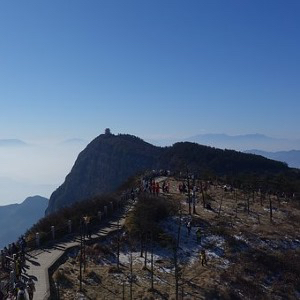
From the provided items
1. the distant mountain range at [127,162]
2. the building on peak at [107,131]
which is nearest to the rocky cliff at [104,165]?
the distant mountain range at [127,162]

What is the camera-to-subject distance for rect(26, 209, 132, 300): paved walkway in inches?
942

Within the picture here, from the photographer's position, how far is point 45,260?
2900 centimetres

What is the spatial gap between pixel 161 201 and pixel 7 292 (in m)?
21.4

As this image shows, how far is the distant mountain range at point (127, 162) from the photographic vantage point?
128 metres

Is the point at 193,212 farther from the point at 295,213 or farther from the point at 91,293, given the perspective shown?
the point at 91,293

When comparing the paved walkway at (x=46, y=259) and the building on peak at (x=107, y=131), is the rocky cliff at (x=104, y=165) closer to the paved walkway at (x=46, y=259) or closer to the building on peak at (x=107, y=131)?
the building on peak at (x=107, y=131)

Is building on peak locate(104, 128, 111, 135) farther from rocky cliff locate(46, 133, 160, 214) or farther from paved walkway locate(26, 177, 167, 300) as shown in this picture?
paved walkway locate(26, 177, 167, 300)

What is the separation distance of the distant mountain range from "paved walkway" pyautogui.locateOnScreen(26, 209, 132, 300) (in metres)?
82.2

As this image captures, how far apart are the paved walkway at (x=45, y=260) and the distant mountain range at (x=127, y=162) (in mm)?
82231

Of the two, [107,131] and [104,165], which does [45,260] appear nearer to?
[104,165]

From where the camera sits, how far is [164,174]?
68.6m

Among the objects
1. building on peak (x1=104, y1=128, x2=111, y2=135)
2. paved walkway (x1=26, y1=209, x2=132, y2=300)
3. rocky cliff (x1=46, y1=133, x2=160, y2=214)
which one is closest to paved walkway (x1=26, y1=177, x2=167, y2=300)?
paved walkway (x1=26, y1=209, x2=132, y2=300)

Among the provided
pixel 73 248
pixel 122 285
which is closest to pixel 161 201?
pixel 73 248

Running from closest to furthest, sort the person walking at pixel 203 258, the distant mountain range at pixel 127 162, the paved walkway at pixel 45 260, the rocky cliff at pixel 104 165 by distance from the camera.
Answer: the paved walkway at pixel 45 260 < the person walking at pixel 203 258 < the distant mountain range at pixel 127 162 < the rocky cliff at pixel 104 165
